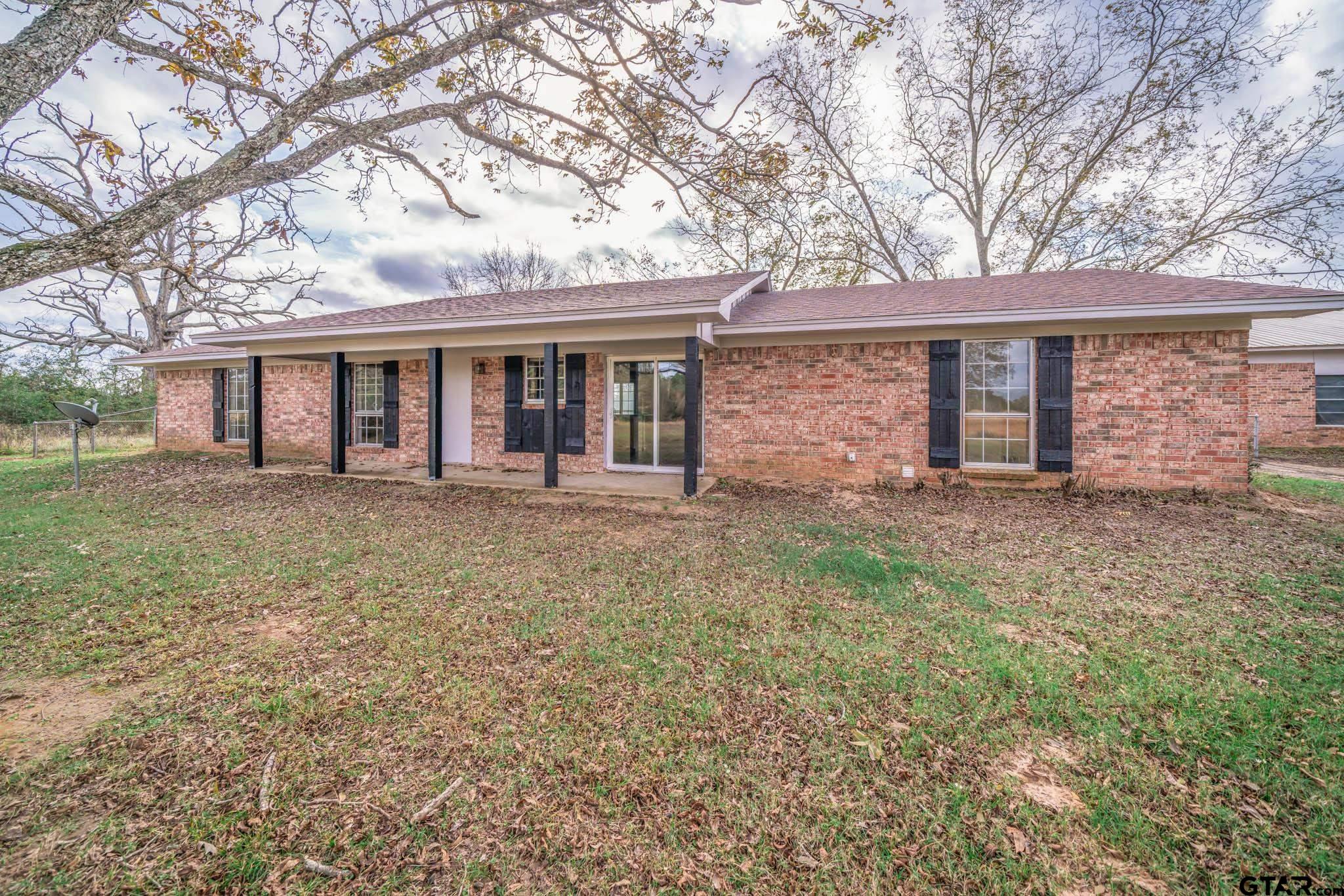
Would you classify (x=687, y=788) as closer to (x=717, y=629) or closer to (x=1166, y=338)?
(x=717, y=629)

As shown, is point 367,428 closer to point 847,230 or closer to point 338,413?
point 338,413

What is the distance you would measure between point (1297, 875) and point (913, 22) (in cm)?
1915

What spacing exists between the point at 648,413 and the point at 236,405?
11.3 meters

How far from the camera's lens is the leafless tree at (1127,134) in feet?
41.3

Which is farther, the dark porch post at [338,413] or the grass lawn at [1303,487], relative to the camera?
the dark porch post at [338,413]

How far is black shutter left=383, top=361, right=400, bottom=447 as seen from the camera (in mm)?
11383

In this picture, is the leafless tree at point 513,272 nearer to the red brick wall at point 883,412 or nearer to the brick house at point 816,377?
the brick house at point 816,377

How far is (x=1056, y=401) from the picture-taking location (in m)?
7.67

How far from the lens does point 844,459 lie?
8664mm

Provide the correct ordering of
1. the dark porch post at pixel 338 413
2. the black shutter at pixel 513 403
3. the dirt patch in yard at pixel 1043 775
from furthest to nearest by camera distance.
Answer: the black shutter at pixel 513 403
the dark porch post at pixel 338 413
the dirt patch in yard at pixel 1043 775

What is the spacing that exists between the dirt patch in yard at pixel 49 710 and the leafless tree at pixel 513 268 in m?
23.9

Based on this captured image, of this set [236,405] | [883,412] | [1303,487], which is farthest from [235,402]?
[1303,487]

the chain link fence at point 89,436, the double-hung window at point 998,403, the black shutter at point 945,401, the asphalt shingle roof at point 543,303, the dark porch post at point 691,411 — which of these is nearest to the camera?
the dark porch post at point 691,411

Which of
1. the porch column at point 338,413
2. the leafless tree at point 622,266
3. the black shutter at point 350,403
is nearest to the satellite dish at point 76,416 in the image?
the porch column at point 338,413
